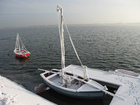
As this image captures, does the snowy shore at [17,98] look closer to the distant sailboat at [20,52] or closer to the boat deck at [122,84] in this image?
the boat deck at [122,84]

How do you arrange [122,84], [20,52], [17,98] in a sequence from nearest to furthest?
[17,98]
[122,84]
[20,52]

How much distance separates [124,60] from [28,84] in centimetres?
2497

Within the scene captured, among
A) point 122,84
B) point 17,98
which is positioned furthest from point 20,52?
point 122,84

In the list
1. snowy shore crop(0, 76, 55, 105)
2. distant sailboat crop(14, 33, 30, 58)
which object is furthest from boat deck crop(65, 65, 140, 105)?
distant sailboat crop(14, 33, 30, 58)

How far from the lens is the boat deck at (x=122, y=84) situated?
12.9 m

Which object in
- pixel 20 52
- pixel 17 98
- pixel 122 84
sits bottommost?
pixel 122 84

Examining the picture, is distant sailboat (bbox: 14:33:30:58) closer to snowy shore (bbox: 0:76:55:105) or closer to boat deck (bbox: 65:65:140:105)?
boat deck (bbox: 65:65:140:105)

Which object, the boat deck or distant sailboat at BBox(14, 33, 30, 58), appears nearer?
the boat deck

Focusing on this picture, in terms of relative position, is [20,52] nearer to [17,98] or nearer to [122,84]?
[17,98]

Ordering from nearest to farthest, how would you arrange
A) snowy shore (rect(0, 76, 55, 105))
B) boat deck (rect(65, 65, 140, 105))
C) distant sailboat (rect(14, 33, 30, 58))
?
snowy shore (rect(0, 76, 55, 105)) → boat deck (rect(65, 65, 140, 105)) → distant sailboat (rect(14, 33, 30, 58))

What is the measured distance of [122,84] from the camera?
16266 mm

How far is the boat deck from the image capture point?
42.3 feet

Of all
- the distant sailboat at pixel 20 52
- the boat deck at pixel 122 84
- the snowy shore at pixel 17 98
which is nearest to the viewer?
the snowy shore at pixel 17 98

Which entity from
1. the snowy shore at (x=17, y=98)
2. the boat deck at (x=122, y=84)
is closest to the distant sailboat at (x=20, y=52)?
the boat deck at (x=122, y=84)
